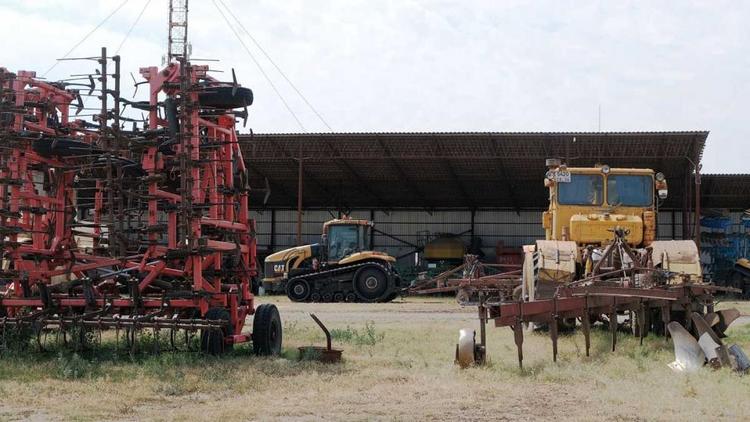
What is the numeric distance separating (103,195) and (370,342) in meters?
4.91

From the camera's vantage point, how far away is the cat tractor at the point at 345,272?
34031mm

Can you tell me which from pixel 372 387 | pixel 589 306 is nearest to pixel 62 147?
pixel 372 387

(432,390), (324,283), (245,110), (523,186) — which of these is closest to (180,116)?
(245,110)

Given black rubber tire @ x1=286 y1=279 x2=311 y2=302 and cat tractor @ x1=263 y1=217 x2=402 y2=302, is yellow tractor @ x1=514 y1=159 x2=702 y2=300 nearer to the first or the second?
cat tractor @ x1=263 y1=217 x2=402 y2=302

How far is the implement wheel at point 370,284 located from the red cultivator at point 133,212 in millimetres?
19893

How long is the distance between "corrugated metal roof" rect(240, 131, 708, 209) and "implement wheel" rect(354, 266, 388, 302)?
8207mm

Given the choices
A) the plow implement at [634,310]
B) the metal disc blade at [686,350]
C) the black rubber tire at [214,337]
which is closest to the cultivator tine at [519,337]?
the plow implement at [634,310]

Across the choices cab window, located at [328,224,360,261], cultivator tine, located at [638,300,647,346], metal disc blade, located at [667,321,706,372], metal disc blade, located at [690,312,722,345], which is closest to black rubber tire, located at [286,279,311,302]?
cab window, located at [328,224,360,261]

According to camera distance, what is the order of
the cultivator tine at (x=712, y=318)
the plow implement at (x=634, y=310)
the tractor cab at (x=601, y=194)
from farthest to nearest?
the tractor cab at (x=601, y=194)
the cultivator tine at (x=712, y=318)
the plow implement at (x=634, y=310)

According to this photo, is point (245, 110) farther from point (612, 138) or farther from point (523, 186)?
point (523, 186)

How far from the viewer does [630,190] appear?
16891 mm

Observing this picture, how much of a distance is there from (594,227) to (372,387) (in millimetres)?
7267

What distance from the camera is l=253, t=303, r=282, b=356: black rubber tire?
502 inches

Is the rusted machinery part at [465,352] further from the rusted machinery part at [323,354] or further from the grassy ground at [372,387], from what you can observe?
the rusted machinery part at [323,354]
